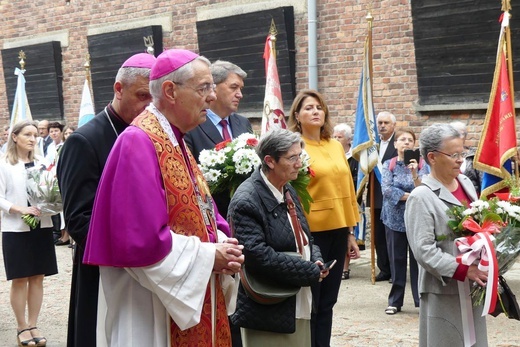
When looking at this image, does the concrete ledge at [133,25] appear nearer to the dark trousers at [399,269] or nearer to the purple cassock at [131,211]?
the dark trousers at [399,269]

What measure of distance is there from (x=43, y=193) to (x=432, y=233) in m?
3.80

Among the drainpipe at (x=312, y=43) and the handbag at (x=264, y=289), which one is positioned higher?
the drainpipe at (x=312, y=43)

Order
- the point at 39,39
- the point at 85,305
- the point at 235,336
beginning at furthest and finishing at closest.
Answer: the point at 39,39 < the point at 235,336 < the point at 85,305

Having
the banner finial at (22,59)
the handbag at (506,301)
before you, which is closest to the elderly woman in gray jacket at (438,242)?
the handbag at (506,301)

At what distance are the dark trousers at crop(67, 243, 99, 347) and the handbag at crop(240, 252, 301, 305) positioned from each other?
3.62ft

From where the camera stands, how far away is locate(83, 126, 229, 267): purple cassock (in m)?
3.35

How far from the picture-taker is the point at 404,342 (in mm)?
7348

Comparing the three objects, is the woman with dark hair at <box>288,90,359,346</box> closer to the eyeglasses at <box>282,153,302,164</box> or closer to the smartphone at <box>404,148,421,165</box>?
the eyeglasses at <box>282,153,302,164</box>

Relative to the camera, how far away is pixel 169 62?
3631mm

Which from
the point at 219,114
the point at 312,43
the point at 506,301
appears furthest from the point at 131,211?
the point at 312,43

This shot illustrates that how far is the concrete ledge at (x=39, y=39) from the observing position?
18.2 m

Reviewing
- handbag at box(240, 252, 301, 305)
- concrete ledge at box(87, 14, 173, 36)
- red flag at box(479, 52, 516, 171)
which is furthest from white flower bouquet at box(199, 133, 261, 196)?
concrete ledge at box(87, 14, 173, 36)

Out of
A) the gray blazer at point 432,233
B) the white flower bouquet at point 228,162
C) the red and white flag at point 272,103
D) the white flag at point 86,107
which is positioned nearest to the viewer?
the gray blazer at point 432,233

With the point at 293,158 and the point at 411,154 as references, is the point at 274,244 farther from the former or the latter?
the point at 411,154
